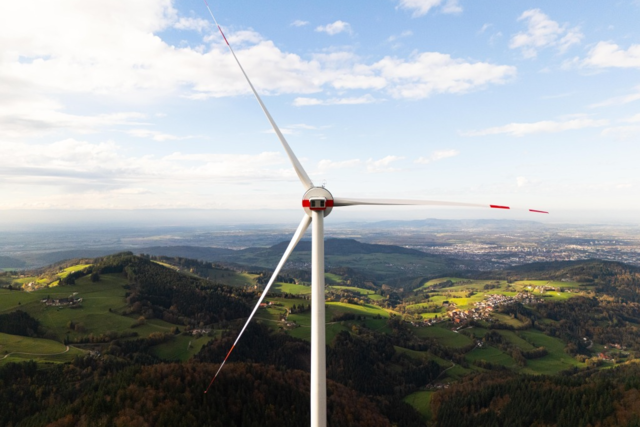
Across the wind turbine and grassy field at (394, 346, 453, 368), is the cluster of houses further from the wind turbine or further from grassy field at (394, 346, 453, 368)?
the wind turbine

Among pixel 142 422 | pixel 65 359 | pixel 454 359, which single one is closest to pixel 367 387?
pixel 454 359

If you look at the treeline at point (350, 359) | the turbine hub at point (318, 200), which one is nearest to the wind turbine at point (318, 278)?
the turbine hub at point (318, 200)

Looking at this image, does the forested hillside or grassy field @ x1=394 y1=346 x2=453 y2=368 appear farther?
grassy field @ x1=394 y1=346 x2=453 y2=368

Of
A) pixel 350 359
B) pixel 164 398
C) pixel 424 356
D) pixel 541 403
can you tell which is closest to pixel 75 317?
pixel 164 398

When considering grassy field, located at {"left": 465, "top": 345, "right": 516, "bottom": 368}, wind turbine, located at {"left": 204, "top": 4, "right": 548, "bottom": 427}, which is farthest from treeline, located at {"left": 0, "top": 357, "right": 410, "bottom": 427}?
grassy field, located at {"left": 465, "top": 345, "right": 516, "bottom": 368}

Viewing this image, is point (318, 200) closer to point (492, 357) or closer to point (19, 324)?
point (19, 324)
